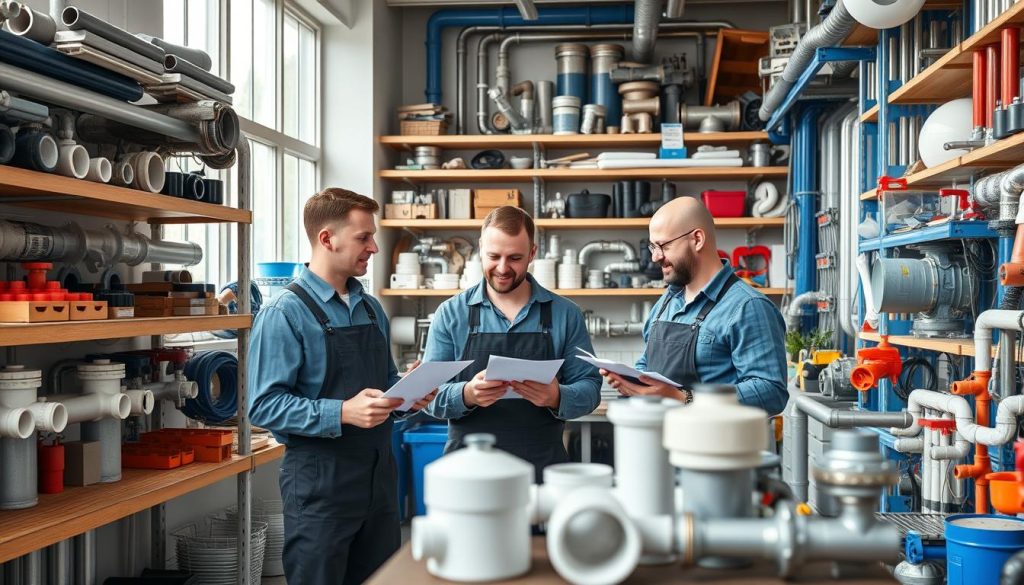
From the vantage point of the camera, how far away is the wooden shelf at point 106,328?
2.32m

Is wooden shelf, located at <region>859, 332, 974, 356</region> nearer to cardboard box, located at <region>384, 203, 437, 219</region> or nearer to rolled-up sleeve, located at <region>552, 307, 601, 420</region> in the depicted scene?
rolled-up sleeve, located at <region>552, 307, 601, 420</region>

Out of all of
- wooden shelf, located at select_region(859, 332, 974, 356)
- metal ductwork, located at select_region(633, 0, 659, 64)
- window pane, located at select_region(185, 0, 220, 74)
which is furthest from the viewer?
metal ductwork, located at select_region(633, 0, 659, 64)

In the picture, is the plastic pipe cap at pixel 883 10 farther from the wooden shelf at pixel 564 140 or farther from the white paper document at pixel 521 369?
the wooden shelf at pixel 564 140

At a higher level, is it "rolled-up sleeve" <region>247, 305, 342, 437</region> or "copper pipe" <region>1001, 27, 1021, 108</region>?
"copper pipe" <region>1001, 27, 1021, 108</region>

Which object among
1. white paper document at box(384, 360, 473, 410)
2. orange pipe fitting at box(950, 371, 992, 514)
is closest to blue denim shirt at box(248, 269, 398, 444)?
white paper document at box(384, 360, 473, 410)

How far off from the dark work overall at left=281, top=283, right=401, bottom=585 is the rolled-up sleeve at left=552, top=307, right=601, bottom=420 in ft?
1.92

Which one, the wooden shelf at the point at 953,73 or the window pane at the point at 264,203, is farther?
the window pane at the point at 264,203

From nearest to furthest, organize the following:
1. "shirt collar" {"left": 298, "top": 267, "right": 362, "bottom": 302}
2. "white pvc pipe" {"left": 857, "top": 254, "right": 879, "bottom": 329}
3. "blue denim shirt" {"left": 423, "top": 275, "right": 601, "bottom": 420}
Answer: "shirt collar" {"left": 298, "top": 267, "right": 362, "bottom": 302} < "blue denim shirt" {"left": 423, "top": 275, "right": 601, "bottom": 420} < "white pvc pipe" {"left": 857, "top": 254, "right": 879, "bottom": 329}

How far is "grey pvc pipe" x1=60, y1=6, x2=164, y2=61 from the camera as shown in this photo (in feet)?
8.19

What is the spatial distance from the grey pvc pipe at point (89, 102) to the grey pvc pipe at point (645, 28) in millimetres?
3511

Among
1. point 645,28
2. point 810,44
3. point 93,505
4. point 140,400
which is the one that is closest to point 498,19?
point 645,28

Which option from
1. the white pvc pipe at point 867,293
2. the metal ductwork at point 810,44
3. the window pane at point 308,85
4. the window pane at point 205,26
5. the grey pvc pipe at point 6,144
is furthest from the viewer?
the window pane at point 308,85

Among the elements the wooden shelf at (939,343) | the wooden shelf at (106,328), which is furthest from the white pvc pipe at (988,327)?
the wooden shelf at (106,328)

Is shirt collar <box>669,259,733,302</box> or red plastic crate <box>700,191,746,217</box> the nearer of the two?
shirt collar <box>669,259,733,302</box>
